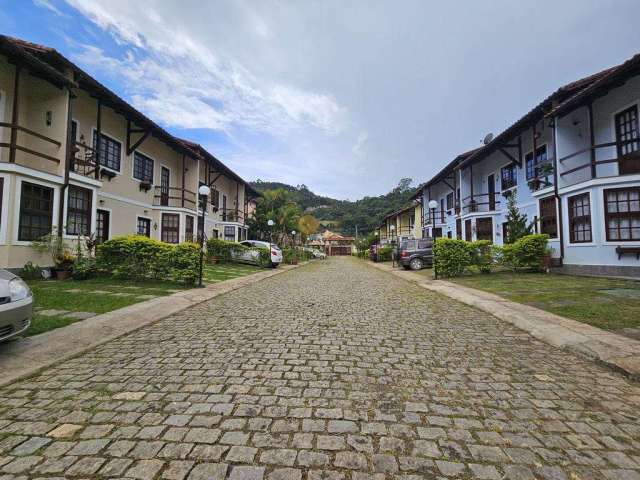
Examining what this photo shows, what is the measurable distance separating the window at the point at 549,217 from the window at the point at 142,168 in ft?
68.2

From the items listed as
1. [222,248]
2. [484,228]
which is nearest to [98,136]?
[222,248]

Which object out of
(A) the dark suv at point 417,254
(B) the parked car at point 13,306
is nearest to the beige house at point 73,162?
(B) the parked car at point 13,306

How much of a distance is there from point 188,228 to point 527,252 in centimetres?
1837

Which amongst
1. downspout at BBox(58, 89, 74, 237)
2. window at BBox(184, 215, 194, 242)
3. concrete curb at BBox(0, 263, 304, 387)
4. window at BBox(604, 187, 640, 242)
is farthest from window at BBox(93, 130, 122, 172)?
window at BBox(604, 187, 640, 242)

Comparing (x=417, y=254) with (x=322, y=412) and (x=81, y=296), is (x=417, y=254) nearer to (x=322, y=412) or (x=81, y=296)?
(x=81, y=296)

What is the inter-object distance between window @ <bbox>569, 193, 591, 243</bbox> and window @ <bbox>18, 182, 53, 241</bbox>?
1975 centimetres

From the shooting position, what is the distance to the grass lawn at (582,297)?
A: 17.2 feet

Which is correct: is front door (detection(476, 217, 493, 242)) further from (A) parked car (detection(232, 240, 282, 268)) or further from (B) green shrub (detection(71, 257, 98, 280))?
(B) green shrub (detection(71, 257, 98, 280))

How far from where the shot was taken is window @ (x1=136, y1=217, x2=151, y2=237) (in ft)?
53.7

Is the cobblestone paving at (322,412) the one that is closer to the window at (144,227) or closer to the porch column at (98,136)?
the porch column at (98,136)

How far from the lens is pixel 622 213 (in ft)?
36.1

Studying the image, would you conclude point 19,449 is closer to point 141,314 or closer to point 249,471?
point 249,471

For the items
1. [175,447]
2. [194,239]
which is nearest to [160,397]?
[175,447]

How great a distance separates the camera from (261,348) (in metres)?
A: 4.01
